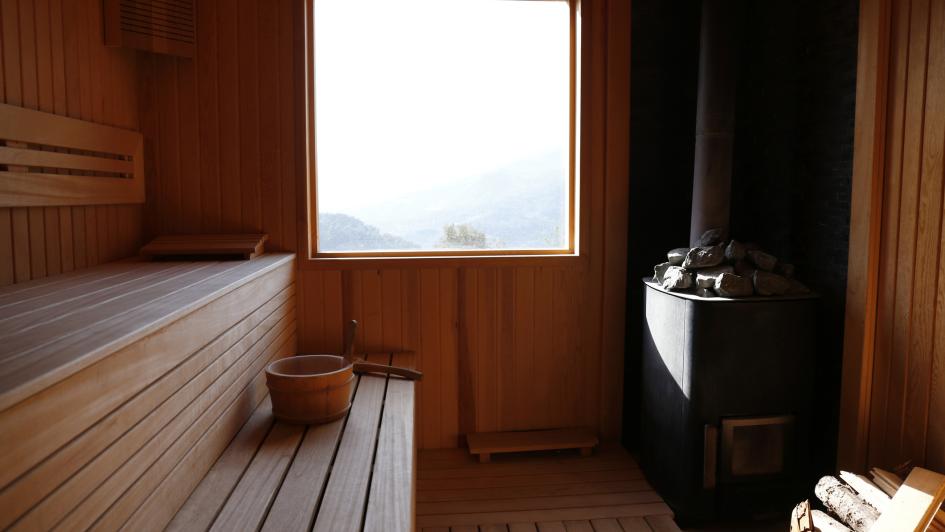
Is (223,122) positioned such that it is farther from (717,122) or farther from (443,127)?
(717,122)

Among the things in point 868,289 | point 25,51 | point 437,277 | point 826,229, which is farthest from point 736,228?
point 25,51

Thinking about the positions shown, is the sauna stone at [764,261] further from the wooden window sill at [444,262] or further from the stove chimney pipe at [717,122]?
the wooden window sill at [444,262]

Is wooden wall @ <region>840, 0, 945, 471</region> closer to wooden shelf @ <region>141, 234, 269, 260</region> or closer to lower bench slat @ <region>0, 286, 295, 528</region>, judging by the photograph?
lower bench slat @ <region>0, 286, 295, 528</region>

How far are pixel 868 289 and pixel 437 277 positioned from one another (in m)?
1.76

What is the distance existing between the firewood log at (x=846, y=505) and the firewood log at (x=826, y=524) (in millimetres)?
26

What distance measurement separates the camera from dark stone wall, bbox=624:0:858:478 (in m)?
2.76

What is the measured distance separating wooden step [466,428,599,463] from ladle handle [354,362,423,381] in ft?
2.04

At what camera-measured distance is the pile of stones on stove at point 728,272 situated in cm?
262

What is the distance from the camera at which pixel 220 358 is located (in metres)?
1.98

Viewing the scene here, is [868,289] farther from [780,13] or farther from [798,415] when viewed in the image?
[780,13]

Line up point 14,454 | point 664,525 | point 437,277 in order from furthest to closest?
1. point 437,277
2. point 664,525
3. point 14,454

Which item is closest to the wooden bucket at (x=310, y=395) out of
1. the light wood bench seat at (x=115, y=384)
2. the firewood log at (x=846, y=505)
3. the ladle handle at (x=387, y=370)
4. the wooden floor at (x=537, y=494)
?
the light wood bench seat at (x=115, y=384)

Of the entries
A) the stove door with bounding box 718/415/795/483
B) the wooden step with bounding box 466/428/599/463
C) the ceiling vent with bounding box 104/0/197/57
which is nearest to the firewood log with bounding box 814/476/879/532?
the stove door with bounding box 718/415/795/483

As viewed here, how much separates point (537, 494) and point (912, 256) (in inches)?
65.3
